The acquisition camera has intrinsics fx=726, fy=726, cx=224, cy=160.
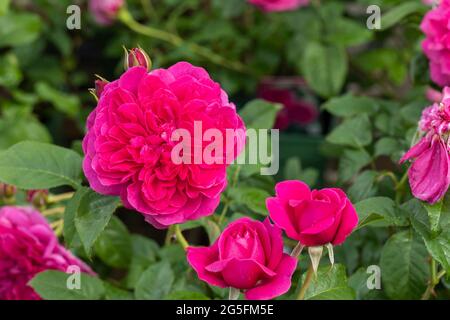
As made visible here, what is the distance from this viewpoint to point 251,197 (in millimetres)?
632

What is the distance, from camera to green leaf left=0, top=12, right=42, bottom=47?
1132mm

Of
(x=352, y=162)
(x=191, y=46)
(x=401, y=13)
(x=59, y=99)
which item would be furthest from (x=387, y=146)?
(x=59, y=99)

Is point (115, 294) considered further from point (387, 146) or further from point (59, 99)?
point (59, 99)

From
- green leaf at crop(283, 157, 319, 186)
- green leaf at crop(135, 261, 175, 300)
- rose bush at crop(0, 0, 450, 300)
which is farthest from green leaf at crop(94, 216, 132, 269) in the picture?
green leaf at crop(283, 157, 319, 186)

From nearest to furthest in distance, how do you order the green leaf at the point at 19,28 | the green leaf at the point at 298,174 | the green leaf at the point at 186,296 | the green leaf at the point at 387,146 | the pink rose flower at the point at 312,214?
the pink rose flower at the point at 312,214
the green leaf at the point at 186,296
the green leaf at the point at 387,146
the green leaf at the point at 298,174
the green leaf at the point at 19,28

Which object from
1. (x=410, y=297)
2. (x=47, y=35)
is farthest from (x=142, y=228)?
(x=410, y=297)

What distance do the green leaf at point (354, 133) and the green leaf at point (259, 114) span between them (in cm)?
7

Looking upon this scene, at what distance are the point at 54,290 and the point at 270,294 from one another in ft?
0.79

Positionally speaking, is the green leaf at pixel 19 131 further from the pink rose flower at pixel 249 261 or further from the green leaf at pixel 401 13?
the pink rose flower at pixel 249 261

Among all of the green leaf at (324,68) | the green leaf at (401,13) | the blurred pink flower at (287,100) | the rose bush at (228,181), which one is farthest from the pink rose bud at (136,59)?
the blurred pink flower at (287,100)

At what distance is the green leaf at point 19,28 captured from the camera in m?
1.13

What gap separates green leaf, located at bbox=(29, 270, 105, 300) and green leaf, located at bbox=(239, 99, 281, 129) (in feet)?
0.69

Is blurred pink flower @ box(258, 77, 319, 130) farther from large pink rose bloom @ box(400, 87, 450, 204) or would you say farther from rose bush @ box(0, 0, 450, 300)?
large pink rose bloom @ box(400, 87, 450, 204)
